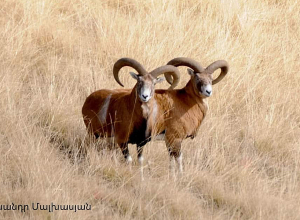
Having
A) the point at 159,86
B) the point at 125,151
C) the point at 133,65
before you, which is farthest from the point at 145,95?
the point at 159,86

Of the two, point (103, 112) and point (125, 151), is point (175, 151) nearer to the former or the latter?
point (125, 151)

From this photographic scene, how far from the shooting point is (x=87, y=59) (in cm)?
1077

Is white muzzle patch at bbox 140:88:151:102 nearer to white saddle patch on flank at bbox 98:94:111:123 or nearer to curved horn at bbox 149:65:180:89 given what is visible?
curved horn at bbox 149:65:180:89

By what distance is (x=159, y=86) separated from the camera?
1000 centimetres

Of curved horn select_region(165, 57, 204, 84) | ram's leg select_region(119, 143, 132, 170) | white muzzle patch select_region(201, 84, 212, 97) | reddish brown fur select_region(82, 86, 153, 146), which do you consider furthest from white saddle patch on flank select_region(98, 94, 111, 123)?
white muzzle patch select_region(201, 84, 212, 97)

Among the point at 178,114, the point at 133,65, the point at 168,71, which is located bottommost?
the point at 178,114

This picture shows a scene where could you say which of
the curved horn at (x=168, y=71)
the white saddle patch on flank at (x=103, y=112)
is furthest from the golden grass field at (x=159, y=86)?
the curved horn at (x=168, y=71)

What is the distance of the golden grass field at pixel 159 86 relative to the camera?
7.11 meters

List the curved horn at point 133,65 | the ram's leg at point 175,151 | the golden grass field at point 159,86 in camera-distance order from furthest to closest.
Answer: the ram's leg at point 175,151
the curved horn at point 133,65
the golden grass field at point 159,86

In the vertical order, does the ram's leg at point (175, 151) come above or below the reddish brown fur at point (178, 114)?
below

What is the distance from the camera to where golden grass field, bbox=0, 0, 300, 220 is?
23.3ft

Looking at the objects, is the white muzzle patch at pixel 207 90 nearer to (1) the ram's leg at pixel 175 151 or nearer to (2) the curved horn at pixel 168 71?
(2) the curved horn at pixel 168 71

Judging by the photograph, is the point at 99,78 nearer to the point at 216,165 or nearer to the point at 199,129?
the point at 199,129

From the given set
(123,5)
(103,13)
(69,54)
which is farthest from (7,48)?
(123,5)
